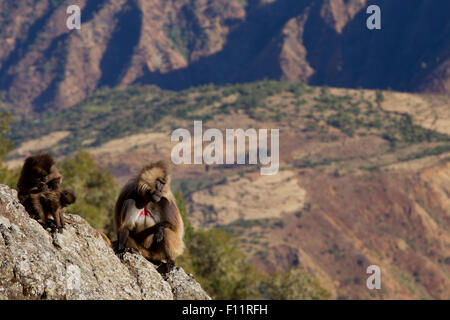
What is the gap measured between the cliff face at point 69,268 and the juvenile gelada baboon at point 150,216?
325 millimetres

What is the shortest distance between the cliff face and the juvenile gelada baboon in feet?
1.07

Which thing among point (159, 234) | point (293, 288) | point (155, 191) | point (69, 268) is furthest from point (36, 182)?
point (293, 288)

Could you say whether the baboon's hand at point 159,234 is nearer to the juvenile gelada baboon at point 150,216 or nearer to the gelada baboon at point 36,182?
the juvenile gelada baboon at point 150,216

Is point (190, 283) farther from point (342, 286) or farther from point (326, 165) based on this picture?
point (326, 165)

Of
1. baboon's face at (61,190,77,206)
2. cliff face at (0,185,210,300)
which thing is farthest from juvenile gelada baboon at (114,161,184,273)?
baboon's face at (61,190,77,206)

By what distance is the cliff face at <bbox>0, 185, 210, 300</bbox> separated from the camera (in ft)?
31.6

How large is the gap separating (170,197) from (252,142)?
177m

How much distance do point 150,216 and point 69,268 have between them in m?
2.08

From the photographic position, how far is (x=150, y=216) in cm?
1212

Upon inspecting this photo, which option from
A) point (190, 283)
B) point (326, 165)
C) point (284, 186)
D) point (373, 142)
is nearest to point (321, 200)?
point (284, 186)

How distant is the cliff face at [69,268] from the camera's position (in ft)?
31.6

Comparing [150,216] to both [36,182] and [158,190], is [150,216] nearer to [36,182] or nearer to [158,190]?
[158,190]
